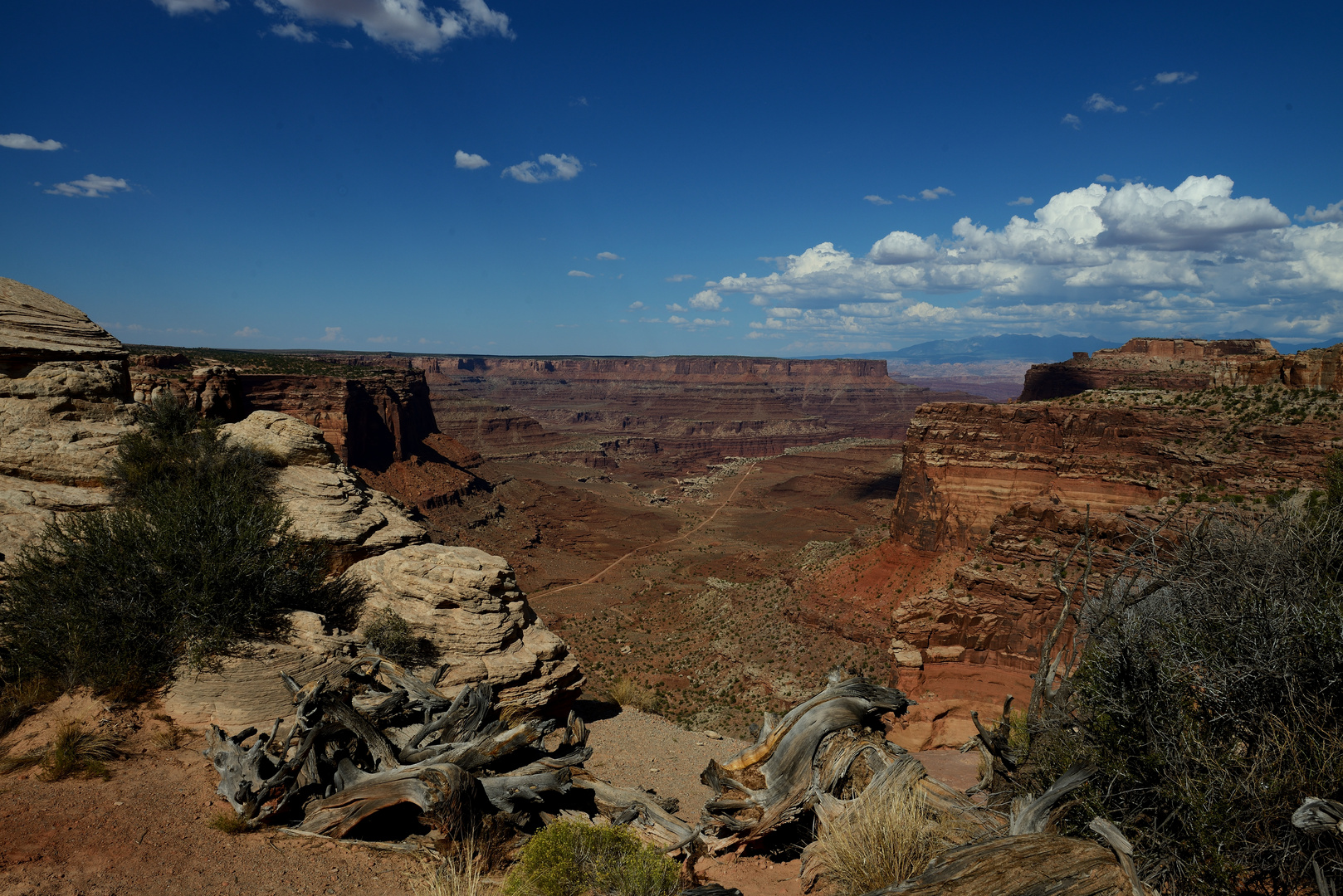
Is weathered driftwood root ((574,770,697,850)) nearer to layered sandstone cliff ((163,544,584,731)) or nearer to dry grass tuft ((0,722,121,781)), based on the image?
layered sandstone cliff ((163,544,584,731))

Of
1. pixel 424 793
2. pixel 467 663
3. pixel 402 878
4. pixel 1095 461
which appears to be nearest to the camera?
pixel 402 878

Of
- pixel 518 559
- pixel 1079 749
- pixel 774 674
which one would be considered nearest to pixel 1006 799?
pixel 1079 749

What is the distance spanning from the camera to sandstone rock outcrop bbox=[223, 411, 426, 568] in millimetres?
13438

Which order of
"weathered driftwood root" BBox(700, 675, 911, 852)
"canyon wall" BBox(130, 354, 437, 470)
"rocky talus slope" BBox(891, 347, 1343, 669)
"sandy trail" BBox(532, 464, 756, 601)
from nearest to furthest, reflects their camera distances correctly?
"weathered driftwood root" BBox(700, 675, 911, 852) < "rocky talus slope" BBox(891, 347, 1343, 669) < "canyon wall" BBox(130, 354, 437, 470) < "sandy trail" BBox(532, 464, 756, 601)

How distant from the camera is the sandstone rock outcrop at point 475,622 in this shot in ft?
40.4

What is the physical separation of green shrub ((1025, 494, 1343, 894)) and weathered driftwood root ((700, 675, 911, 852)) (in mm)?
2916

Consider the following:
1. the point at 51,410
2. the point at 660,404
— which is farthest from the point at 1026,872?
the point at 660,404

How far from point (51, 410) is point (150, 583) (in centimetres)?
582

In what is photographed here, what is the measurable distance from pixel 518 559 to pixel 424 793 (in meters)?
45.0

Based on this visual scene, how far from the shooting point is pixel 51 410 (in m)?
12.3

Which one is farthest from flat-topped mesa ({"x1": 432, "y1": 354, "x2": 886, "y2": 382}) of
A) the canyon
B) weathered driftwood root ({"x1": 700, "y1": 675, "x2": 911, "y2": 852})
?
weathered driftwood root ({"x1": 700, "y1": 675, "x2": 911, "y2": 852})

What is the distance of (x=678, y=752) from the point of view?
579 inches

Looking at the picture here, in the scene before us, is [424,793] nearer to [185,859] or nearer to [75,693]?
[185,859]

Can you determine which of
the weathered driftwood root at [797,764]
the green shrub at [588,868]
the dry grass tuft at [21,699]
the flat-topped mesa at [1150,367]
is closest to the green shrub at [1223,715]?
the weathered driftwood root at [797,764]
